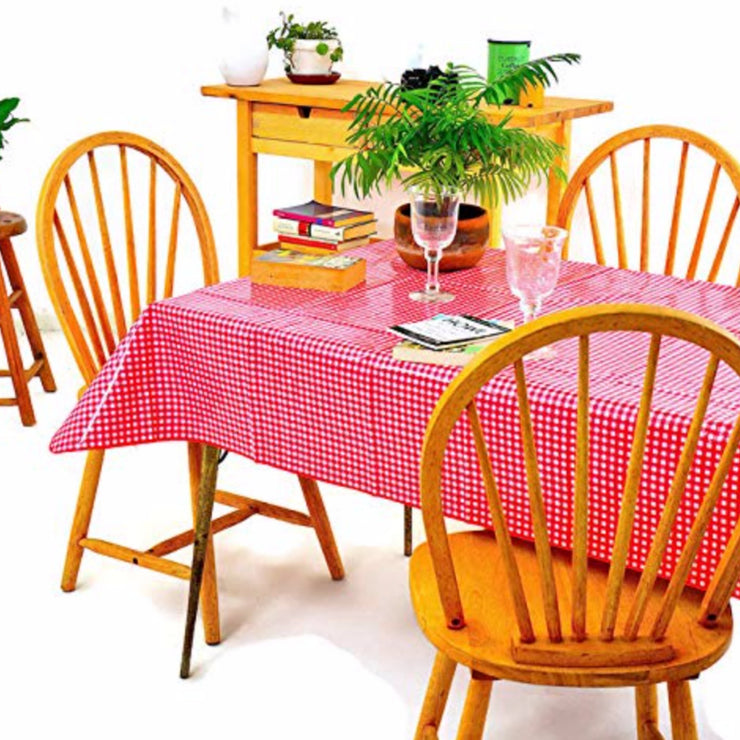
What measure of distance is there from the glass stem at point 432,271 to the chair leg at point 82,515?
2.45 feet

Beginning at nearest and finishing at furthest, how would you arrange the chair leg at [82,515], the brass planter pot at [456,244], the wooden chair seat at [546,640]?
the wooden chair seat at [546,640] → the brass planter pot at [456,244] → the chair leg at [82,515]

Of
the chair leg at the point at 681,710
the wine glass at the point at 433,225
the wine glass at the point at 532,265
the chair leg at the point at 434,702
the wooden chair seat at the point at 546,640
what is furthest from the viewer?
the wine glass at the point at 433,225

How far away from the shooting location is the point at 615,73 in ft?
12.5

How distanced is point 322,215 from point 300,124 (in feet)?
4.19

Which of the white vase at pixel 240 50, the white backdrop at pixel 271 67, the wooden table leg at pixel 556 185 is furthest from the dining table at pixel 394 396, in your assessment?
the white vase at pixel 240 50

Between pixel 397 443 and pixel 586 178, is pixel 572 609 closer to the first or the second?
pixel 397 443

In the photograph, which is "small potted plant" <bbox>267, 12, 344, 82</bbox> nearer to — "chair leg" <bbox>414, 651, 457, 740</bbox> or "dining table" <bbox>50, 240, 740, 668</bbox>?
"dining table" <bbox>50, 240, 740, 668</bbox>

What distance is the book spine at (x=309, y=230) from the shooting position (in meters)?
2.57

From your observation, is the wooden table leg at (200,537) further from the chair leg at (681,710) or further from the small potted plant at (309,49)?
the small potted plant at (309,49)

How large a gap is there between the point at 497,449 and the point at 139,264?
2.93 meters

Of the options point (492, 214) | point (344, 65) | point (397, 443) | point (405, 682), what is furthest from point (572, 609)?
point (344, 65)

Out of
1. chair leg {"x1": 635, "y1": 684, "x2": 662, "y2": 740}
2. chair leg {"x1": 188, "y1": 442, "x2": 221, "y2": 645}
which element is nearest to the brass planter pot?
chair leg {"x1": 188, "y1": 442, "x2": 221, "y2": 645}

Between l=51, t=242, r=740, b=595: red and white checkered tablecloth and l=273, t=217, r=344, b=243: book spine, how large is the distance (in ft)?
0.31

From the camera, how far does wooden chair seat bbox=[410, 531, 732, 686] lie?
5.43ft
